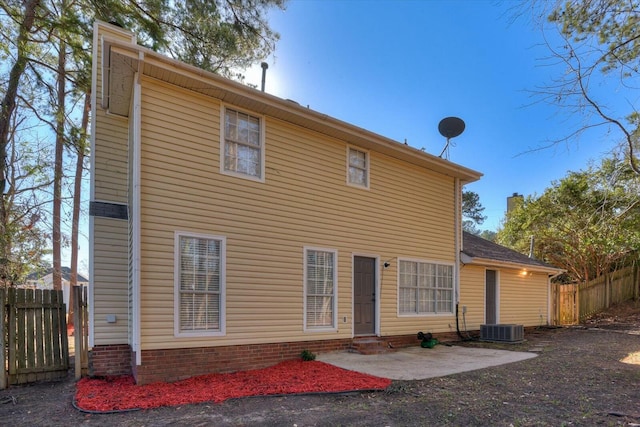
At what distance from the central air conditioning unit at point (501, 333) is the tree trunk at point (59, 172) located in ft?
47.9

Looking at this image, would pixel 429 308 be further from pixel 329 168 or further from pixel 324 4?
pixel 324 4

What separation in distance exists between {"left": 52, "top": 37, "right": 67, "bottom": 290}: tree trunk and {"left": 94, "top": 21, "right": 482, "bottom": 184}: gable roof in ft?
23.6

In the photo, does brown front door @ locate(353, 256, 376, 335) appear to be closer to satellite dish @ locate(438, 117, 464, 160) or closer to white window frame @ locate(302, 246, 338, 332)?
white window frame @ locate(302, 246, 338, 332)

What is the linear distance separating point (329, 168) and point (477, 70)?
5421mm

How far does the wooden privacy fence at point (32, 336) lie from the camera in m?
6.26

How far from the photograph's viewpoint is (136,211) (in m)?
6.10

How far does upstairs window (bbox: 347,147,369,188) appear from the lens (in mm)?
9281

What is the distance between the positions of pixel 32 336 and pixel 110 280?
1502 millimetres

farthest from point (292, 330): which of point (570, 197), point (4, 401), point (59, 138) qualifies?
point (570, 197)

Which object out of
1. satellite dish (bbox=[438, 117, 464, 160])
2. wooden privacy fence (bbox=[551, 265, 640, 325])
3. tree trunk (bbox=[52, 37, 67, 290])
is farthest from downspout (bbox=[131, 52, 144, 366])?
wooden privacy fence (bbox=[551, 265, 640, 325])

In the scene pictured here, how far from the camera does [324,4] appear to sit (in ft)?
34.6

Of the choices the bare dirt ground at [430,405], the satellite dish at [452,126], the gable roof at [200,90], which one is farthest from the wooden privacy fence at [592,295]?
the gable roof at [200,90]

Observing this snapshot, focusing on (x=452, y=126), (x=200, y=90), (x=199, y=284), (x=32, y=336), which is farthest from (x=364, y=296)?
(x=32, y=336)

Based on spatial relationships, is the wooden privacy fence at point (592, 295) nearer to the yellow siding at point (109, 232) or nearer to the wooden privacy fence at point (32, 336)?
the yellow siding at point (109, 232)
